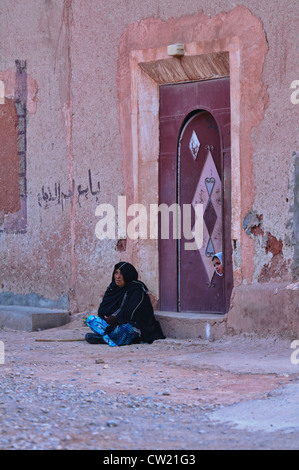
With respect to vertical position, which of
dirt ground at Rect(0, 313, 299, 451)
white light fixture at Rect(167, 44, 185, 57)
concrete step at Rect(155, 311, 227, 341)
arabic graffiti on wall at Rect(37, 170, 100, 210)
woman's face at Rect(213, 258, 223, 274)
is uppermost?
white light fixture at Rect(167, 44, 185, 57)

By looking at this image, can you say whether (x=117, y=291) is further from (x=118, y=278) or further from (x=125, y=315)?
(x=125, y=315)

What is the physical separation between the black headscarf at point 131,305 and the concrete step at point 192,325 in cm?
12

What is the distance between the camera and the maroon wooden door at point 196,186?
27.8 ft

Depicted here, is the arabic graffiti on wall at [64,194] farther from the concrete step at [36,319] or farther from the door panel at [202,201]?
the concrete step at [36,319]

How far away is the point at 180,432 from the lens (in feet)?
13.9

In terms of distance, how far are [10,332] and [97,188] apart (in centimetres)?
185

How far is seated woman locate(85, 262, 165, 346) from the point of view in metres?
8.18

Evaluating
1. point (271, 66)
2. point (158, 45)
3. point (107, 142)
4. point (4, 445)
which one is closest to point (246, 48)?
point (271, 66)

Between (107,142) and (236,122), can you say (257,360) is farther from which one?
(107,142)

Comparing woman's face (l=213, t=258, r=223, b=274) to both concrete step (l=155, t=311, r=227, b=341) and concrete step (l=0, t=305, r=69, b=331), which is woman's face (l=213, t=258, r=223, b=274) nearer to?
concrete step (l=155, t=311, r=227, b=341)

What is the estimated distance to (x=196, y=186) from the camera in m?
8.79

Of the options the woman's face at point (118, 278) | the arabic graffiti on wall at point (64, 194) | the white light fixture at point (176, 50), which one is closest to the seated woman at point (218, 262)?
the woman's face at point (118, 278)

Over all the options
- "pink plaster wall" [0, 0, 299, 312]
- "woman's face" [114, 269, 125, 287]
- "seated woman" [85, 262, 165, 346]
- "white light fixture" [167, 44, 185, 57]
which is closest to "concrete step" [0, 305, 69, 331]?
"pink plaster wall" [0, 0, 299, 312]

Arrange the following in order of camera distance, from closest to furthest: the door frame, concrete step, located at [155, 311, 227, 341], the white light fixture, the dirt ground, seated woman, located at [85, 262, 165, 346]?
1. the dirt ground
2. concrete step, located at [155, 311, 227, 341]
3. seated woman, located at [85, 262, 165, 346]
4. the white light fixture
5. the door frame
